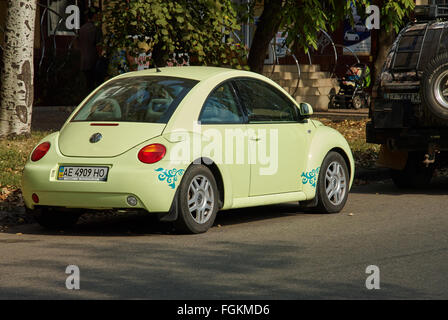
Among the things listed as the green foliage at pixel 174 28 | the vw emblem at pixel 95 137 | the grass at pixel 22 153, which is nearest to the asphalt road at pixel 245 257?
the vw emblem at pixel 95 137

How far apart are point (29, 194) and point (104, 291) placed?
9.12ft

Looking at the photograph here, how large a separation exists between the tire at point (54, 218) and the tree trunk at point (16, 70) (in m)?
5.49

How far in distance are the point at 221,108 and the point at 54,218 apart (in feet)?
6.27

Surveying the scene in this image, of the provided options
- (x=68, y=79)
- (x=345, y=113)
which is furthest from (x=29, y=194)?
(x=345, y=113)

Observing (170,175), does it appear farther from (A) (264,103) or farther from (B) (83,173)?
(A) (264,103)

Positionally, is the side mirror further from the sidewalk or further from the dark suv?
the sidewalk

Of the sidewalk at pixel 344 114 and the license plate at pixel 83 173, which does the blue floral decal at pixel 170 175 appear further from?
the sidewalk at pixel 344 114

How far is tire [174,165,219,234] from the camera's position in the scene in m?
8.94

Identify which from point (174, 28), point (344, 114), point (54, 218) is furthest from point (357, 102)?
point (54, 218)

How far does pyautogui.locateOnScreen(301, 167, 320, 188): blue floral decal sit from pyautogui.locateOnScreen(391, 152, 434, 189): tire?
8.92ft

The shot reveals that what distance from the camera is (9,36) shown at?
15.0 m

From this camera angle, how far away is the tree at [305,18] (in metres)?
17.1

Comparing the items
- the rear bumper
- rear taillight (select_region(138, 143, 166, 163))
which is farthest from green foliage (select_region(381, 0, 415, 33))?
the rear bumper

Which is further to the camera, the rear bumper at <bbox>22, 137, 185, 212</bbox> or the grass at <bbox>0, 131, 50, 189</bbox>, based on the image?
the grass at <bbox>0, 131, 50, 189</bbox>
